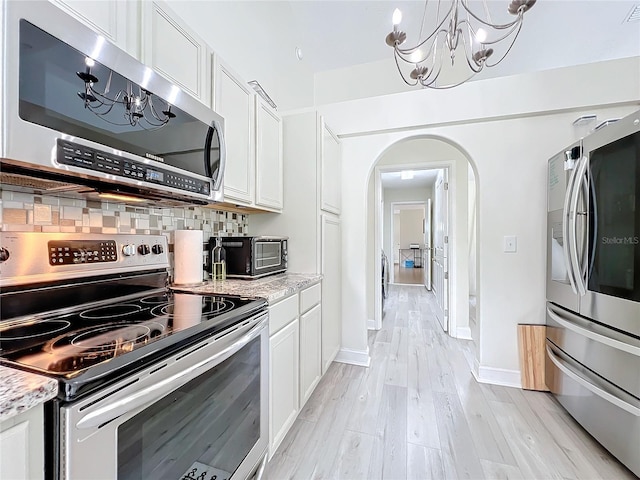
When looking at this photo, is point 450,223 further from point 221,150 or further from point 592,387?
point 221,150

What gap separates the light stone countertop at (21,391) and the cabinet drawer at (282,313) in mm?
888

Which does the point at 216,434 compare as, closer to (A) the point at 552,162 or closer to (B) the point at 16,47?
(B) the point at 16,47

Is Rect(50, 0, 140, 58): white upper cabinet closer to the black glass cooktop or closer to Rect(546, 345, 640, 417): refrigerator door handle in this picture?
the black glass cooktop

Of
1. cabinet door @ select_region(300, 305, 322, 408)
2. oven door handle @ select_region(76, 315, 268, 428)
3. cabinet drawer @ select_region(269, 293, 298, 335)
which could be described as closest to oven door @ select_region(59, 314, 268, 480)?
oven door handle @ select_region(76, 315, 268, 428)

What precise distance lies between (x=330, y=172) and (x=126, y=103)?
1688 millimetres

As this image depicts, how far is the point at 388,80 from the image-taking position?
3764 millimetres

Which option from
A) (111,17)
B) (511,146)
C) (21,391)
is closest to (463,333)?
(511,146)

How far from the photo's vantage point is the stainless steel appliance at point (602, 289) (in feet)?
4.69

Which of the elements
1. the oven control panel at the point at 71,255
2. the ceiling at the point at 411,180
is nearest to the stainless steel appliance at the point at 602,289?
the oven control panel at the point at 71,255

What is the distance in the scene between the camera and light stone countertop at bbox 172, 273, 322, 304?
1396 millimetres

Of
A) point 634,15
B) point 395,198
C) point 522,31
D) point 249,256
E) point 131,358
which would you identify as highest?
point 522,31

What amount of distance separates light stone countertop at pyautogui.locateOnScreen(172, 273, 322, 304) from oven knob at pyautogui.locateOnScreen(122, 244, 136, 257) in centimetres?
31

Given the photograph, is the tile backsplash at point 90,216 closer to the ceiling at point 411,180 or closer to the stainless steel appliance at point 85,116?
the stainless steel appliance at point 85,116

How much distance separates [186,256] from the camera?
5.25ft
